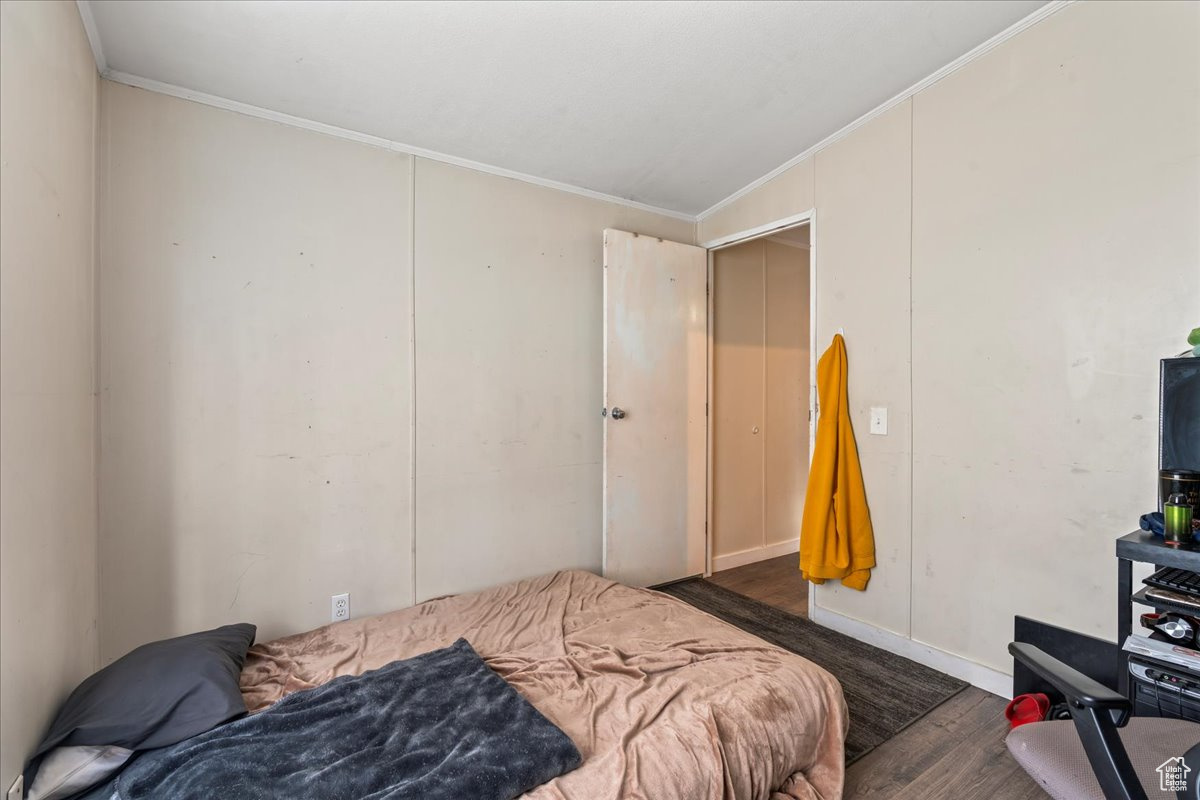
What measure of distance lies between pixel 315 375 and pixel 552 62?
164 centimetres

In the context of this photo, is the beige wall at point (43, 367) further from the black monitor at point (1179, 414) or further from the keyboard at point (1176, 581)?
the black monitor at point (1179, 414)

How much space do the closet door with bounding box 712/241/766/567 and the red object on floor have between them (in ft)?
6.17

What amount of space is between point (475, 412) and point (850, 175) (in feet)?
7.59

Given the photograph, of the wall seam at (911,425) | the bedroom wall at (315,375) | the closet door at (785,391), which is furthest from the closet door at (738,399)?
the wall seam at (911,425)

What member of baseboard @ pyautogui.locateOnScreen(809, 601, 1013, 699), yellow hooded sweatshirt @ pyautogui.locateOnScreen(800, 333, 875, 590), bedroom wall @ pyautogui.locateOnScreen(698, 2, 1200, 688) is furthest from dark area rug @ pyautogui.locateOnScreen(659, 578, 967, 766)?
yellow hooded sweatshirt @ pyautogui.locateOnScreen(800, 333, 875, 590)

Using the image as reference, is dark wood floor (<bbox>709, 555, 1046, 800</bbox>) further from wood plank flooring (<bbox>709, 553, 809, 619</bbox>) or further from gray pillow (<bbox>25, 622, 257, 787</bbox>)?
gray pillow (<bbox>25, 622, 257, 787</bbox>)

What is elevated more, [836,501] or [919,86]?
[919,86]

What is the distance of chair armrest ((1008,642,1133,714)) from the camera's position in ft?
2.97

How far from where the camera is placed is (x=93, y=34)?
1.73m

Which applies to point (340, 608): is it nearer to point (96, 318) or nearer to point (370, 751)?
point (370, 751)

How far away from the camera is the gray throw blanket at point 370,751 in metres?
1.20

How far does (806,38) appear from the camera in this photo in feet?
6.66

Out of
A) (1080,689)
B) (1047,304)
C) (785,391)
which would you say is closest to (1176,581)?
(1080,689)

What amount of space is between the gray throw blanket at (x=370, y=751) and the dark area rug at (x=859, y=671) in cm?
120
